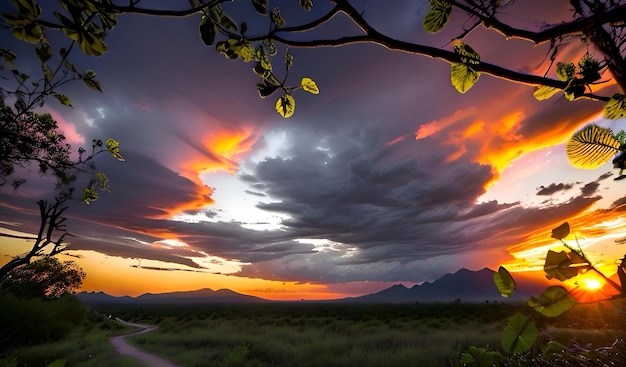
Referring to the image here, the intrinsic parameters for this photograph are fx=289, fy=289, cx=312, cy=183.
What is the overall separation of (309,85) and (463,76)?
18.3 inches

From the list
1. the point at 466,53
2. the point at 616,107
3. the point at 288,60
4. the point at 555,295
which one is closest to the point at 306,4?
the point at 288,60

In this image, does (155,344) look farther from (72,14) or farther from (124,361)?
(72,14)

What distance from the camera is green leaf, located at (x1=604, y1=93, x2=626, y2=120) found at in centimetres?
66

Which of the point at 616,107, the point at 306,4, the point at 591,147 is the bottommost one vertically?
the point at 591,147

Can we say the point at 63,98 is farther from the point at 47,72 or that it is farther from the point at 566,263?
the point at 566,263

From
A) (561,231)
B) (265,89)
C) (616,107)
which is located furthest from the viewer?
(265,89)

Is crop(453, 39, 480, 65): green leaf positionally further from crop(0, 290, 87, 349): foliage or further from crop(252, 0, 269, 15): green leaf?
crop(0, 290, 87, 349): foliage

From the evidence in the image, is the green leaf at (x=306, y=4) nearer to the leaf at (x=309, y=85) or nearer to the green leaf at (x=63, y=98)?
the leaf at (x=309, y=85)

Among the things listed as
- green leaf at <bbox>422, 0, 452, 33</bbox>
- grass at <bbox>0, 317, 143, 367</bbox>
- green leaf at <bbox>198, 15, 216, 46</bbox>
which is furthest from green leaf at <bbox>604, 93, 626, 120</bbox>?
grass at <bbox>0, 317, 143, 367</bbox>

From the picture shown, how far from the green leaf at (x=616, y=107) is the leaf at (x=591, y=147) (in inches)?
7.0

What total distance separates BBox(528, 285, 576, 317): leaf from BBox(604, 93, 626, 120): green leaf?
488mm

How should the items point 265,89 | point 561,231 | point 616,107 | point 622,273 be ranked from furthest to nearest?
1. point 265,89
2. point 616,107
3. point 561,231
4. point 622,273

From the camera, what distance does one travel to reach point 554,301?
0.47 meters

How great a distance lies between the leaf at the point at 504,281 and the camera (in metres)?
0.57
